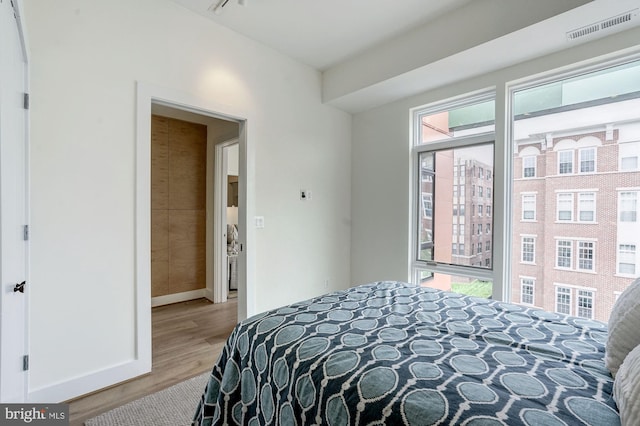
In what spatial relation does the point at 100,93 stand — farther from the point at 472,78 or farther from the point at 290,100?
the point at 472,78

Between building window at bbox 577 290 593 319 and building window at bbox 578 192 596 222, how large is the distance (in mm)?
621

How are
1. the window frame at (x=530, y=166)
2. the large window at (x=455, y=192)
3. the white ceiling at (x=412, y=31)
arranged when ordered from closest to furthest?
the white ceiling at (x=412, y=31) < the window frame at (x=530, y=166) < the large window at (x=455, y=192)

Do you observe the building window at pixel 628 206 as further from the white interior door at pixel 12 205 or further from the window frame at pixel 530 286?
the white interior door at pixel 12 205

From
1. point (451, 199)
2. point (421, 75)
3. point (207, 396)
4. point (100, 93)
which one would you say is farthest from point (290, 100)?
point (207, 396)

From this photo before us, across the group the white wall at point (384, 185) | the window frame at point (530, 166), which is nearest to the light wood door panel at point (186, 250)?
the white wall at point (384, 185)

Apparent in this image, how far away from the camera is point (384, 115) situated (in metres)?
3.79

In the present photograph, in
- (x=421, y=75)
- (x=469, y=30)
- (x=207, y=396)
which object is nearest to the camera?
(x=207, y=396)

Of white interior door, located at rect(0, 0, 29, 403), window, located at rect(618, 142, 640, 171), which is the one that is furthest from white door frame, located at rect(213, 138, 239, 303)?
window, located at rect(618, 142, 640, 171)

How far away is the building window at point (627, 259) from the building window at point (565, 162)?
2.35 feet

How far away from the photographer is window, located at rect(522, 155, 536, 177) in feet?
9.17

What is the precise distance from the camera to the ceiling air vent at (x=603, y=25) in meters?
2.09

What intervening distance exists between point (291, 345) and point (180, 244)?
3693 millimetres

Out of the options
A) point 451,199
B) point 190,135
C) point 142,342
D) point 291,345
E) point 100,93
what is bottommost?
point 142,342

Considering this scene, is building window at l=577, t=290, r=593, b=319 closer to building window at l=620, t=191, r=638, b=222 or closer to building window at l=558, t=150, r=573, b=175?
building window at l=620, t=191, r=638, b=222
